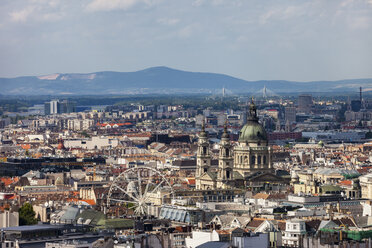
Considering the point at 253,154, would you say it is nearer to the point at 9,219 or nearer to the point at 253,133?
the point at 253,133

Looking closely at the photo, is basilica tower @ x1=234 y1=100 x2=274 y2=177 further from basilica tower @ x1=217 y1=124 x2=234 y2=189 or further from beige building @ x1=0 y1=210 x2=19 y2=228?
beige building @ x1=0 y1=210 x2=19 y2=228

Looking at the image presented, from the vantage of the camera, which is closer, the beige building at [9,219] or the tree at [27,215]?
the beige building at [9,219]

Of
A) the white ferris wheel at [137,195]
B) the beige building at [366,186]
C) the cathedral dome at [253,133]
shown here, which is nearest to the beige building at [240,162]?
the cathedral dome at [253,133]

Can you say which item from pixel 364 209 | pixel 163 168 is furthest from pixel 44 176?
pixel 364 209

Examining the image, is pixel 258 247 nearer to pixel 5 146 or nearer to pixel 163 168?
pixel 163 168

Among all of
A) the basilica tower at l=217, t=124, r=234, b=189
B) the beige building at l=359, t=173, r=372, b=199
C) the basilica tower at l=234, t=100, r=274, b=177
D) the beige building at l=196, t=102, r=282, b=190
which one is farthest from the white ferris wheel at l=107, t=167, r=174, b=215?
the beige building at l=359, t=173, r=372, b=199

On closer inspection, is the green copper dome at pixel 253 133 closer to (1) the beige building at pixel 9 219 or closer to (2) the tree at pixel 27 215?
(2) the tree at pixel 27 215

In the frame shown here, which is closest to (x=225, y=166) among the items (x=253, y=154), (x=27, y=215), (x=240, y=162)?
(x=240, y=162)
